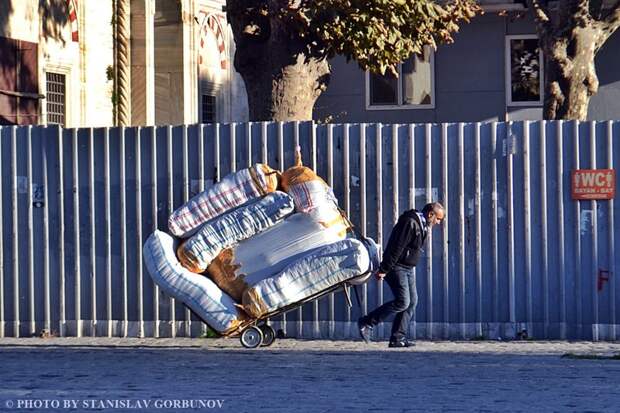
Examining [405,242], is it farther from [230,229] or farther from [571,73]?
[571,73]

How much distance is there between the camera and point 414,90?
27.7 meters

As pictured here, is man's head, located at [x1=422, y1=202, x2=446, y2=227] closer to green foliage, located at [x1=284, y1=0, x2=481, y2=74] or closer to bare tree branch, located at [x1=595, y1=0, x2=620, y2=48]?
green foliage, located at [x1=284, y1=0, x2=481, y2=74]

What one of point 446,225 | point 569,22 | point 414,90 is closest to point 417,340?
point 446,225

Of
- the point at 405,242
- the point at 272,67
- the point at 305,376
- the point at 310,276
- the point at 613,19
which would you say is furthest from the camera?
the point at 613,19

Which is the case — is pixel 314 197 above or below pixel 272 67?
below

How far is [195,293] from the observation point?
14.7 metres

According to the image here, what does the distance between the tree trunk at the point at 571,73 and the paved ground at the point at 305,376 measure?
6.44 m

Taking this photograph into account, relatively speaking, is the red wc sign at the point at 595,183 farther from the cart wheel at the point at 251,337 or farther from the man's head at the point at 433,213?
the cart wheel at the point at 251,337

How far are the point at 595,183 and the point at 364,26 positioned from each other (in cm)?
348

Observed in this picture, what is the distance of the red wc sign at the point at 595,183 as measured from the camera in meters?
15.7

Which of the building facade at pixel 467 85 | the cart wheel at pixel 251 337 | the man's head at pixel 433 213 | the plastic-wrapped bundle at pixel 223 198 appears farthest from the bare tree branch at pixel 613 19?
the cart wheel at pixel 251 337

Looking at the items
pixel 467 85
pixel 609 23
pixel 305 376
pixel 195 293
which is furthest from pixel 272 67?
pixel 467 85

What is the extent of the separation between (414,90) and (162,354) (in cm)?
1407

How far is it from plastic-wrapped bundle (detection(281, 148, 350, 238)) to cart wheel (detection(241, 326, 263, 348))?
1.35m
